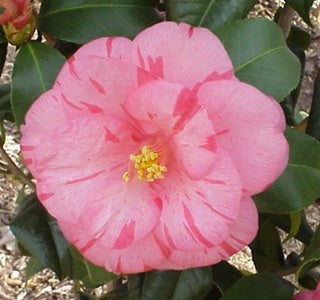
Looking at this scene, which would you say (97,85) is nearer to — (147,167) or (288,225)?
(147,167)

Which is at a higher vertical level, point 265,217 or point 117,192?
point 117,192

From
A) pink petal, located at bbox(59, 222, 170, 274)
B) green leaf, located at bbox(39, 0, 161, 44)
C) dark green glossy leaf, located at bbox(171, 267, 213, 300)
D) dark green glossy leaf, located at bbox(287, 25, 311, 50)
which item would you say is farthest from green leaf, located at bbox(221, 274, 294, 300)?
dark green glossy leaf, located at bbox(287, 25, 311, 50)

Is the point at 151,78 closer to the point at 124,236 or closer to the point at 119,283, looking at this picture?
the point at 124,236

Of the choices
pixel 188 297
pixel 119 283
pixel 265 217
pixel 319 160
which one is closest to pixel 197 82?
pixel 319 160

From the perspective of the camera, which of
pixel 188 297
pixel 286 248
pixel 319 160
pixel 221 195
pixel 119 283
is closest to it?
pixel 221 195

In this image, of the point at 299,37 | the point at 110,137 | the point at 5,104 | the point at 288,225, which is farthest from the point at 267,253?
the point at 110,137

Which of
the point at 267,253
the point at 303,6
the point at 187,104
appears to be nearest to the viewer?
the point at 187,104
